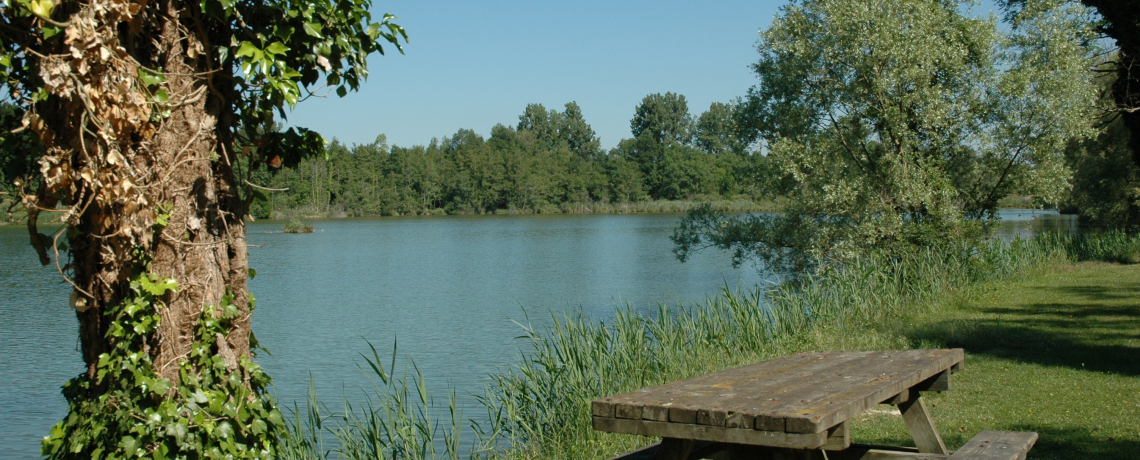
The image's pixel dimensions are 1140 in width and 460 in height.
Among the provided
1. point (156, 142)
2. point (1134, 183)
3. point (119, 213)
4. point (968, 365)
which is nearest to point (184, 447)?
point (119, 213)

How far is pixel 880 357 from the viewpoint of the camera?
4.34 meters

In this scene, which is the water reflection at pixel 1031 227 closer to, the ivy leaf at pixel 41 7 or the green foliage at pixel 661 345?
the green foliage at pixel 661 345

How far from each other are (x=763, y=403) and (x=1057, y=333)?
307 inches

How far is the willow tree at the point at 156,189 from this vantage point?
9.70 feet

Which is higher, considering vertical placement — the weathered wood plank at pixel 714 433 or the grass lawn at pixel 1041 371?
the weathered wood plank at pixel 714 433

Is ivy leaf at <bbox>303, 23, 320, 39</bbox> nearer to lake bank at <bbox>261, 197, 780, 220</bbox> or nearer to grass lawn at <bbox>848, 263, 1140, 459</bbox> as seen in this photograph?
grass lawn at <bbox>848, 263, 1140, 459</bbox>

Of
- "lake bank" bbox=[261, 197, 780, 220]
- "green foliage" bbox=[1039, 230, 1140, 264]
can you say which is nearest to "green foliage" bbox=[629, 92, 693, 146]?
"lake bank" bbox=[261, 197, 780, 220]

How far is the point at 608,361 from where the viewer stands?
23.4 feet

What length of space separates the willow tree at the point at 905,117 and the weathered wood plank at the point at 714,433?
11.1 m

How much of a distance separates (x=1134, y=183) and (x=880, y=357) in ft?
72.5

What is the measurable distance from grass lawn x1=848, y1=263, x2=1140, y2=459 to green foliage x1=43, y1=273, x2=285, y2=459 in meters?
4.00

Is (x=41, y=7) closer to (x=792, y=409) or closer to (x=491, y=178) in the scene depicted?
(x=792, y=409)

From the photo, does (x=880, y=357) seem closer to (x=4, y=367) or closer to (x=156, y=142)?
(x=156, y=142)

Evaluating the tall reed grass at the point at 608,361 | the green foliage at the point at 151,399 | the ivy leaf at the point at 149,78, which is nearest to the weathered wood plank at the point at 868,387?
the green foliage at the point at 151,399
